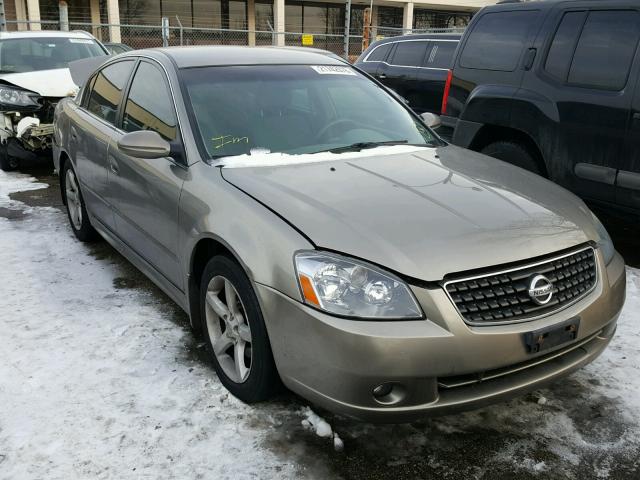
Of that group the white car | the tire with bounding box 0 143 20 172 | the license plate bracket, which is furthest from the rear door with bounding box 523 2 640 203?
the tire with bounding box 0 143 20 172

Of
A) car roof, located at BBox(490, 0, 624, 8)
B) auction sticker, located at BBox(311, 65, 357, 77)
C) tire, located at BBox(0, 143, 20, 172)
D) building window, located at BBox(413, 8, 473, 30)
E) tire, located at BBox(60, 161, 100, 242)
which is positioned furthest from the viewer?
building window, located at BBox(413, 8, 473, 30)

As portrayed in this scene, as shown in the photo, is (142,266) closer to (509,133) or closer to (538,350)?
(538,350)

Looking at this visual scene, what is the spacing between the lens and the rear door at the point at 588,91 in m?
4.49

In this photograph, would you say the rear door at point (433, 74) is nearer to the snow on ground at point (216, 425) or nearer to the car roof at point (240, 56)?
the car roof at point (240, 56)

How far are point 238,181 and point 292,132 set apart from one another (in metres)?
0.70

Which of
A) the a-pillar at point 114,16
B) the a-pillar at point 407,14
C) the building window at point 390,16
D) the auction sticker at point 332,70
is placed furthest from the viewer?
the building window at point 390,16

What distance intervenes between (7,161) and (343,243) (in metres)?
7.11

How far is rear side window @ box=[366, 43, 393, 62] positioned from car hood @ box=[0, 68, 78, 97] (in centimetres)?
438

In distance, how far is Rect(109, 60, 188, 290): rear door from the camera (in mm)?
3301

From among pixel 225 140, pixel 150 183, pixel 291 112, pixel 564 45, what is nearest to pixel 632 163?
pixel 564 45

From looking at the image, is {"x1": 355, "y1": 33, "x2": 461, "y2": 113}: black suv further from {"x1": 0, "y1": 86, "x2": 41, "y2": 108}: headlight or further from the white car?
{"x1": 0, "y1": 86, "x2": 41, "y2": 108}: headlight

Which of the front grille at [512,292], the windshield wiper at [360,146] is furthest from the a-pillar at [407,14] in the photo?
the front grille at [512,292]

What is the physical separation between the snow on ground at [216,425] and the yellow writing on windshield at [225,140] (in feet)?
3.71

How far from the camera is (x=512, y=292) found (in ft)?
7.86
